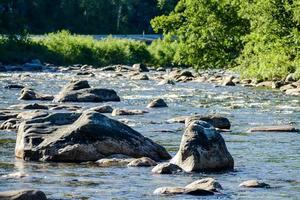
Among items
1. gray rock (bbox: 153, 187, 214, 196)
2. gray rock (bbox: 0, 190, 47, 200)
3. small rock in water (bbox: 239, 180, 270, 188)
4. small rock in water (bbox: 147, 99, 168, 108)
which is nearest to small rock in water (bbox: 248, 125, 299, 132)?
small rock in water (bbox: 239, 180, 270, 188)

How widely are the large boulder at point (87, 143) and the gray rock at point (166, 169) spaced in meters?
2.13

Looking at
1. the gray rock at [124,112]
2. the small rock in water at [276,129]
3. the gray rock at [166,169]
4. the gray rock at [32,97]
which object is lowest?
Answer: the gray rock at [32,97]

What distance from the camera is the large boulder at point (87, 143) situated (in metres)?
19.7

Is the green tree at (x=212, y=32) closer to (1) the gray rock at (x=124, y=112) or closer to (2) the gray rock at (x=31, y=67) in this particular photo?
(1) the gray rock at (x=124, y=112)

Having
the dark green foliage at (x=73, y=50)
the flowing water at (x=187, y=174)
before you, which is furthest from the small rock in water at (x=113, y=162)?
the dark green foliage at (x=73, y=50)

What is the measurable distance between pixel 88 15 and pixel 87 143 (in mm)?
133533

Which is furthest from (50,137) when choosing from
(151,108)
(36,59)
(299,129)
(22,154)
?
(36,59)

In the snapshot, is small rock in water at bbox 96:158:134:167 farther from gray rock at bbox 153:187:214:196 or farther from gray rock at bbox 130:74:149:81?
gray rock at bbox 130:74:149:81

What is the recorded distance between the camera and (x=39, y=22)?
140750mm

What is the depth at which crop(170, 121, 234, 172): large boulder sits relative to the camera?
1816 cm

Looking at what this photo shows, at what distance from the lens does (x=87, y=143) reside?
64.7 feet

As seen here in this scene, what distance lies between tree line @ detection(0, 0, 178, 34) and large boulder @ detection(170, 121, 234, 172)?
111936 millimetres

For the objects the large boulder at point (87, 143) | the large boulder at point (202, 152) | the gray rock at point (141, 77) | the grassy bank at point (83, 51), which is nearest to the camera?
the large boulder at point (202, 152)

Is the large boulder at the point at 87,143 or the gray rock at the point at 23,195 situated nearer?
the gray rock at the point at 23,195
